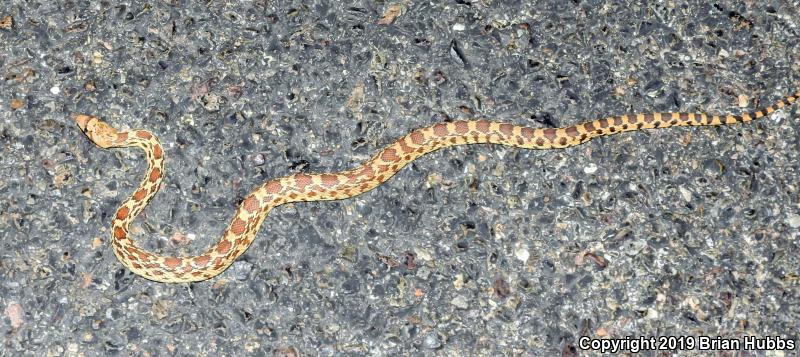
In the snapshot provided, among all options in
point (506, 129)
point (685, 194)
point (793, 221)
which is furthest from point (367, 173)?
point (793, 221)

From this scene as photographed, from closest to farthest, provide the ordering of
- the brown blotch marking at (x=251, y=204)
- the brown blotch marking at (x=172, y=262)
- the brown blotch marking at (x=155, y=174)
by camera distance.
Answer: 1. the brown blotch marking at (x=172, y=262)
2. the brown blotch marking at (x=251, y=204)
3. the brown blotch marking at (x=155, y=174)

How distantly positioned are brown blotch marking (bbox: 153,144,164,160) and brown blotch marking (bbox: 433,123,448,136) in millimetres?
2525

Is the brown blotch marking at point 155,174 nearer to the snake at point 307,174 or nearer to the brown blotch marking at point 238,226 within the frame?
the snake at point 307,174

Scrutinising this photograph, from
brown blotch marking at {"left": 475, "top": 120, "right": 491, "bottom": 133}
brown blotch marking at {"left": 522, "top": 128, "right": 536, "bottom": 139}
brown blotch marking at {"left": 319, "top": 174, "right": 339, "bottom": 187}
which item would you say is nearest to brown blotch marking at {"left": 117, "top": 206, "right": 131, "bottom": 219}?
brown blotch marking at {"left": 319, "top": 174, "right": 339, "bottom": 187}

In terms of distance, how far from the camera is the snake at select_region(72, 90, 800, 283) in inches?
268

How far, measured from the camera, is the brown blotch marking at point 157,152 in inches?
285

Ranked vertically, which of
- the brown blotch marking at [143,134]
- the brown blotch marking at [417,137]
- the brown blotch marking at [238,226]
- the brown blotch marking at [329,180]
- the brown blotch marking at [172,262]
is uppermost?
the brown blotch marking at [417,137]

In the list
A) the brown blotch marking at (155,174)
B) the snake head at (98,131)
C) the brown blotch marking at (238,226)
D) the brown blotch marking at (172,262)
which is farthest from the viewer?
the snake head at (98,131)

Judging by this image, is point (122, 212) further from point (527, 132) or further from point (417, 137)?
point (527, 132)

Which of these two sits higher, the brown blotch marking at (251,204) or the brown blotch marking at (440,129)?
the brown blotch marking at (440,129)

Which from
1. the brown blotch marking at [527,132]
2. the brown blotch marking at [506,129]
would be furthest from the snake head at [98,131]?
the brown blotch marking at [527,132]

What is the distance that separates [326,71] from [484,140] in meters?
1.72

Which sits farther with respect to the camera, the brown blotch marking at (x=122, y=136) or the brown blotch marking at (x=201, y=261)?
the brown blotch marking at (x=122, y=136)

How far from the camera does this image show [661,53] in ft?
26.1
